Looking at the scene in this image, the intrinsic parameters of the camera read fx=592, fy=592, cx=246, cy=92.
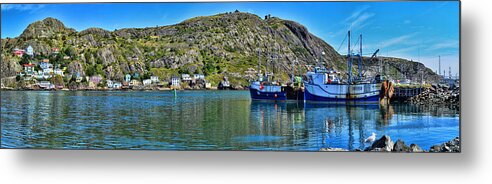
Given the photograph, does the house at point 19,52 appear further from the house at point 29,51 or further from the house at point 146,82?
the house at point 146,82

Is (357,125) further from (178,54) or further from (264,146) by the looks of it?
(178,54)

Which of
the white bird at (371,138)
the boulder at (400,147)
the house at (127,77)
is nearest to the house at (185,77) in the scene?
the house at (127,77)

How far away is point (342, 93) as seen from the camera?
274 inches

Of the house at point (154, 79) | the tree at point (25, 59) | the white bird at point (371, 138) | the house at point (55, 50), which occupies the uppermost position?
the house at point (55, 50)

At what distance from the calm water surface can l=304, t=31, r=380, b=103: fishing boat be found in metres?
0.14

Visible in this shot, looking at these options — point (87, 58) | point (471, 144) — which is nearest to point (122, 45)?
point (87, 58)

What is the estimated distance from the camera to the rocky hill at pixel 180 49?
684 centimetres

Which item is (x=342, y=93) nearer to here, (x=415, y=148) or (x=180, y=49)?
(x=415, y=148)

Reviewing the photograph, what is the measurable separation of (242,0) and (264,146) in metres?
1.59

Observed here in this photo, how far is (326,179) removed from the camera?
6.34m

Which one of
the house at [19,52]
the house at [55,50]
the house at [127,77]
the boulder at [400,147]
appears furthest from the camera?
the house at [127,77]

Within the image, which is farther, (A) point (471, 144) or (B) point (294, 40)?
(B) point (294, 40)

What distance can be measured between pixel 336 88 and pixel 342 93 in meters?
0.10

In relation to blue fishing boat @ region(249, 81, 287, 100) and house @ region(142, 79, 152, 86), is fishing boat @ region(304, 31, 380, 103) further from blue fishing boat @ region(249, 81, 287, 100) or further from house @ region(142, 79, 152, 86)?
house @ region(142, 79, 152, 86)
